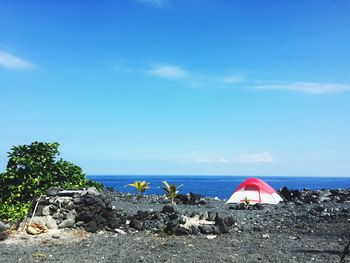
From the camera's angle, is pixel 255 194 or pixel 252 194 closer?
pixel 255 194

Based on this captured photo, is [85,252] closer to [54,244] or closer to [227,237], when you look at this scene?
[54,244]

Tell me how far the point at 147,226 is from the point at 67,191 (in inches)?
171

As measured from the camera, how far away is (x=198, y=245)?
16.7 metres

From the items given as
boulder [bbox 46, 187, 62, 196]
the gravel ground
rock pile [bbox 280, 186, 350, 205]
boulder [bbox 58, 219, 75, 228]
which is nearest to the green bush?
boulder [bbox 46, 187, 62, 196]

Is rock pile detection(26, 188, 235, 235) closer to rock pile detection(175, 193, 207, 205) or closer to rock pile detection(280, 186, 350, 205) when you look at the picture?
rock pile detection(175, 193, 207, 205)

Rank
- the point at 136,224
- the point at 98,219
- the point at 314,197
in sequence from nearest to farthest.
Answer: the point at 136,224
the point at 98,219
the point at 314,197

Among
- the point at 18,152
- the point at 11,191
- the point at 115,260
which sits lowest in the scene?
the point at 115,260

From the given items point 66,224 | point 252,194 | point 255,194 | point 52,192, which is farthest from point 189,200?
point 66,224

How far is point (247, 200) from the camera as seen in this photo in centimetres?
3238

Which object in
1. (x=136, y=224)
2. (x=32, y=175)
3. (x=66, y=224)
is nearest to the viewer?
(x=66, y=224)

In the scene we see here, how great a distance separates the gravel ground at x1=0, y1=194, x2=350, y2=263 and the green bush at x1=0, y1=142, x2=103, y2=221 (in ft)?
18.4

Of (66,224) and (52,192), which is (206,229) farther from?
(52,192)

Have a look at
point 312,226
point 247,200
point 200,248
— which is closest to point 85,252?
point 200,248

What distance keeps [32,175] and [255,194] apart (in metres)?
17.1
